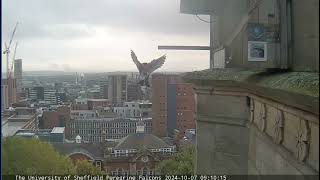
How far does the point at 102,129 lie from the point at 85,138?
4.10 m

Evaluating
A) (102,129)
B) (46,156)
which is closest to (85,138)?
(102,129)

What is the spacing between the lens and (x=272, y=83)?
3.62 m

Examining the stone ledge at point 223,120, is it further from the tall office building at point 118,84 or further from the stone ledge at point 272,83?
the tall office building at point 118,84

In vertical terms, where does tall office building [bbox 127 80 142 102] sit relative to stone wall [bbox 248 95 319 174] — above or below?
above

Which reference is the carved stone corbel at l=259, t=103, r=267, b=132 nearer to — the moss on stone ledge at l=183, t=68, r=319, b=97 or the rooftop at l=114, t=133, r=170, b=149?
the moss on stone ledge at l=183, t=68, r=319, b=97

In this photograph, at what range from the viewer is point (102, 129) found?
55625 mm

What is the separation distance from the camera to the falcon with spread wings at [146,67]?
20.8ft

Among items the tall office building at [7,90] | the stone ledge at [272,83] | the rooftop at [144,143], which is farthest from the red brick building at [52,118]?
the stone ledge at [272,83]

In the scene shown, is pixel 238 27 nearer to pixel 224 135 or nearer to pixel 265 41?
pixel 265 41

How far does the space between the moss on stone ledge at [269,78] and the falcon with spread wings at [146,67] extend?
0.69 m

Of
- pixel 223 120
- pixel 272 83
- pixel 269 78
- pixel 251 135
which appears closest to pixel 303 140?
pixel 272 83

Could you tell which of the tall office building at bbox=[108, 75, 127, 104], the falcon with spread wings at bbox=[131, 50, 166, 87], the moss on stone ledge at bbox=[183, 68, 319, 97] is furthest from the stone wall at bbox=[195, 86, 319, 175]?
the tall office building at bbox=[108, 75, 127, 104]

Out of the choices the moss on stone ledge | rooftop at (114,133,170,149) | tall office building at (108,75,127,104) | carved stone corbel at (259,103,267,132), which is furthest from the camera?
rooftop at (114,133,170,149)

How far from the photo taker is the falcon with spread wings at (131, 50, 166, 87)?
635 centimetres
